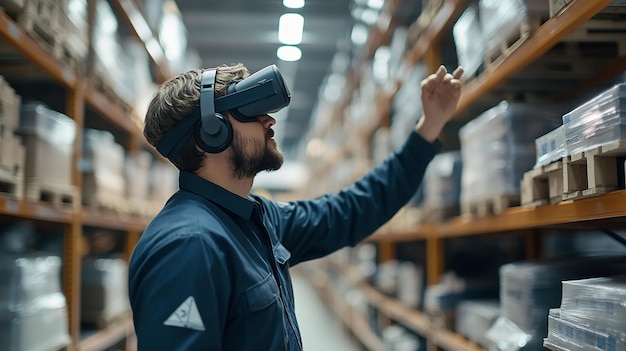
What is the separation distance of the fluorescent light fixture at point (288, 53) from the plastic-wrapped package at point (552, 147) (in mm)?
6301

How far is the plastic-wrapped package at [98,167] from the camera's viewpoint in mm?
4328

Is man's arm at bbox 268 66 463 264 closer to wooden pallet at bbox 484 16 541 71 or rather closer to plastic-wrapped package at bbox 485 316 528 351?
wooden pallet at bbox 484 16 541 71

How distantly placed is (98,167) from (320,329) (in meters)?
7.26

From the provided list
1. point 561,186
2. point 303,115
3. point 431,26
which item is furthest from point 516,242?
point 303,115

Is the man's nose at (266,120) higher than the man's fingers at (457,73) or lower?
lower

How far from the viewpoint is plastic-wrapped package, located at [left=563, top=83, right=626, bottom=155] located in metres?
2.03

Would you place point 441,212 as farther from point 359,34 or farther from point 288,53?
point 288,53

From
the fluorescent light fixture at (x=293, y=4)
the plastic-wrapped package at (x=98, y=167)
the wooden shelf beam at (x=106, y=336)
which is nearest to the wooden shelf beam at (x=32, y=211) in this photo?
the plastic-wrapped package at (x=98, y=167)

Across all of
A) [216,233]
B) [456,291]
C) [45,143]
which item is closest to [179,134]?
[216,233]

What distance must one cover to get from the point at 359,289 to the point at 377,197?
5270 millimetres

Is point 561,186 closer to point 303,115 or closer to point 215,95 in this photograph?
point 215,95

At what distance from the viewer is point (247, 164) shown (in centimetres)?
239

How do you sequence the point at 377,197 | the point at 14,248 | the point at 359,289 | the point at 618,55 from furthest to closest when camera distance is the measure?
1. the point at 359,289
2. the point at 14,248
3. the point at 377,197
4. the point at 618,55

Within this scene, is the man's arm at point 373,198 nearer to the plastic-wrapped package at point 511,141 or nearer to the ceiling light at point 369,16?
the plastic-wrapped package at point 511,141
